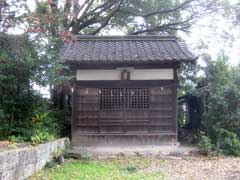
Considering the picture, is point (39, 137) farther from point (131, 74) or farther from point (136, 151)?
point (131, 74)

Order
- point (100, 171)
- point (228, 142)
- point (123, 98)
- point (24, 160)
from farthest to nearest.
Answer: point (123, 98) → point (228, 142) → point (100, 171) → point (24, 160)

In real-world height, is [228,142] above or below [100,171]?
above

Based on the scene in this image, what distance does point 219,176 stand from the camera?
644 cm

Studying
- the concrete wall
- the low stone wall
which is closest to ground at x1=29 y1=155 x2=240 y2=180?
the low stone wall

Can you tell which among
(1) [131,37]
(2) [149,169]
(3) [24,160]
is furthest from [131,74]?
(3) [24,160]

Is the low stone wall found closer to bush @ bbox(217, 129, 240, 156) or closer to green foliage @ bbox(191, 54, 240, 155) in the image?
green foliage @ bbox(191, 54, 240, 155)

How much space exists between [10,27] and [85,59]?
3339 mm

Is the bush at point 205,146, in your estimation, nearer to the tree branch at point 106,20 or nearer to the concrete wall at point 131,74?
the concrete wall at point 131,74

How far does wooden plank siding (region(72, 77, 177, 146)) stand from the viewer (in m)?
9.88

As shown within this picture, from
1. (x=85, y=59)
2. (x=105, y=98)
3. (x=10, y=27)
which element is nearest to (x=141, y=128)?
(x=105, y=98)

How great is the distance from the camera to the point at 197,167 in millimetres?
7508

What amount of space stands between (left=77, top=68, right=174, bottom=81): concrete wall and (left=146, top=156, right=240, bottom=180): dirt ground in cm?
277


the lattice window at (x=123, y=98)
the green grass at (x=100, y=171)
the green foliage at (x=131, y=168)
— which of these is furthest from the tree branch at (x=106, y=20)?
the green foliage at (x=131, y=168)

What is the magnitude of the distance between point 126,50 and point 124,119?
2559 mm
